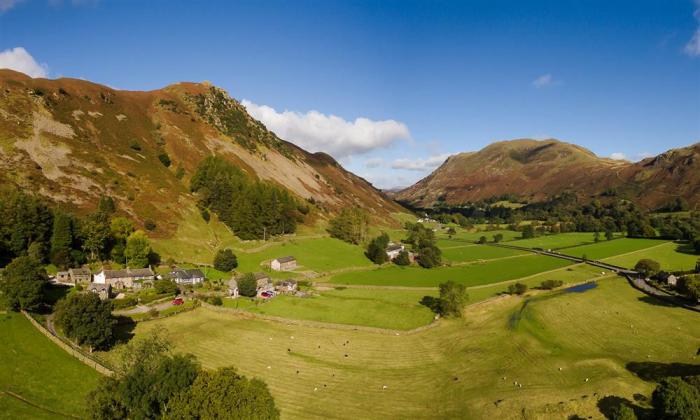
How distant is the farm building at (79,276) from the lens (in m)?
74.6

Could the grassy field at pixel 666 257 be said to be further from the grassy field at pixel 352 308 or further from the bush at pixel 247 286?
the bush at pixel 247 286

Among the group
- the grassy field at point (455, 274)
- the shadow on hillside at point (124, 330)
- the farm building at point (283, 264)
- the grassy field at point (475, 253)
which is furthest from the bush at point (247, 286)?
the grassy field at point (475, 253)

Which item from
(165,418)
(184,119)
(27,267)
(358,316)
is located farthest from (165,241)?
(184,119)

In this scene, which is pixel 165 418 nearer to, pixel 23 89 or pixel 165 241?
pixel 165 241

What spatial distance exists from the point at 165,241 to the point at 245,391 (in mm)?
75474

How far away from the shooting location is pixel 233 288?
80062 millimetres

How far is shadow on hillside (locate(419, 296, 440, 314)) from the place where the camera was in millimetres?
75000

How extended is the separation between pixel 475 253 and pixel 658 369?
96271 millimetres

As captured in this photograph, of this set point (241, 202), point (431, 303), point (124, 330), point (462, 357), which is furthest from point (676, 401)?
point (241, 202)

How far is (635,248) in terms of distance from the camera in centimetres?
14038

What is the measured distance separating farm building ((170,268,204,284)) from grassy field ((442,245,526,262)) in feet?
257

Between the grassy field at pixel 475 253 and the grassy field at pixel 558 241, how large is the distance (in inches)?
673

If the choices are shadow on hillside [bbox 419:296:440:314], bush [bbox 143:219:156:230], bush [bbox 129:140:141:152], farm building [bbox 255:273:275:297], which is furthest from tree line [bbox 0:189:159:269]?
shadow on hillside [bbox 419:296:440:314]

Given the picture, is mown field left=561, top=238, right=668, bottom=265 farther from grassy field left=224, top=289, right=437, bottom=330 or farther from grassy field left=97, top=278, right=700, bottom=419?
grassy field left=224, top=289, right=437, bottom=330
